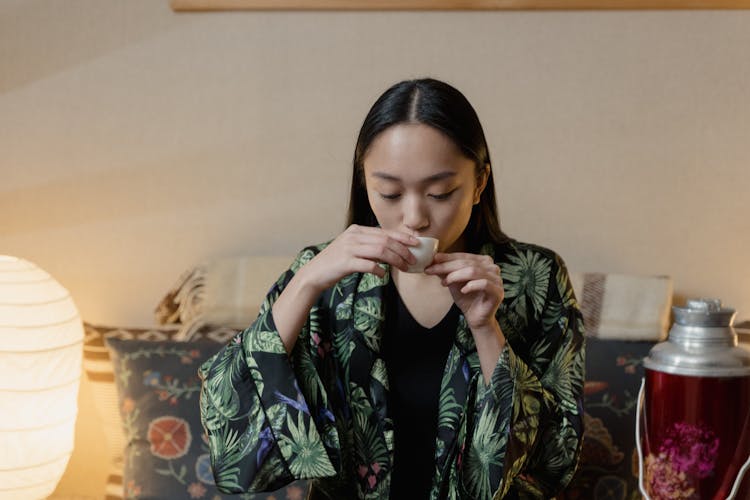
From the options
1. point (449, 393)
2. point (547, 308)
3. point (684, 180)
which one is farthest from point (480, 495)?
point (684, 180)

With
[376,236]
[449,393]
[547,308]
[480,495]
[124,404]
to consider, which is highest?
[376,236]

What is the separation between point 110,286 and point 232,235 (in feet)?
1.12

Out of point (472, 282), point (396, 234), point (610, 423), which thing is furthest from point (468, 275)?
point (610, 423)

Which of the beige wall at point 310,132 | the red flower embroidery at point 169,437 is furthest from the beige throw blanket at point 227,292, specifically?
the red flower embroidery at point 169,437

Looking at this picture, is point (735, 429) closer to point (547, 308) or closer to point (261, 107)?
point (547, 308)

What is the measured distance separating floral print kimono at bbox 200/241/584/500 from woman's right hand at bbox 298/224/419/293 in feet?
0.41

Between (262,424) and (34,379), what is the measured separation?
670 millimetres

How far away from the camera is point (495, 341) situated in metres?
1.22

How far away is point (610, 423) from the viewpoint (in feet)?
5.36

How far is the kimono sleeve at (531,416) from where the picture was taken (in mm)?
1209

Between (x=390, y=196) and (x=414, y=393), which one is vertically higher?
(x=390, y=196)

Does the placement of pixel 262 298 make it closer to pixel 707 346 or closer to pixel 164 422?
pixel 164 422

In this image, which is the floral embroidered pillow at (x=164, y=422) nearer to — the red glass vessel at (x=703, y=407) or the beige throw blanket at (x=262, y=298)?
the beige throw blanket at (x=262, y=298)

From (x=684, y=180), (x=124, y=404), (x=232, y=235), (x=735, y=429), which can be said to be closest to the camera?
(x=735, y=429)
